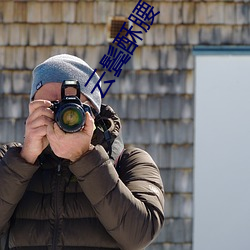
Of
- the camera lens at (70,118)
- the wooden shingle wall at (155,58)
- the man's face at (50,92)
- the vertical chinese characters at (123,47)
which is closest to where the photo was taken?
the camera lens at (70,118)

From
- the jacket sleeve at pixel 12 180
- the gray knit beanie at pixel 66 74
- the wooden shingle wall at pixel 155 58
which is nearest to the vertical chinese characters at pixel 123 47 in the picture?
the gray knit beanie at pixel 66 74

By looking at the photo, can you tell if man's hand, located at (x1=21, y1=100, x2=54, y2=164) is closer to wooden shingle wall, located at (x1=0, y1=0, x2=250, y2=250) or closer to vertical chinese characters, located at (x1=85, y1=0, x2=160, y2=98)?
vertical chinese characters, located at (x1=85, y1=0, x2=160, y2=98)

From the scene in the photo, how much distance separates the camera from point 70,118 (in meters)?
1.64

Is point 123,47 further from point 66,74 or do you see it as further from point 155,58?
point 155,58

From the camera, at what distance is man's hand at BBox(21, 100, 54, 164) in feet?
5.52

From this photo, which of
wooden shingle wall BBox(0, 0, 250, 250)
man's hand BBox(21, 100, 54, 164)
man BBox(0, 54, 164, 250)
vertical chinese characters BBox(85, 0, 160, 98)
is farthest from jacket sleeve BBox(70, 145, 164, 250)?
wooden shingle wall BBox(0, 0, 250, 250)

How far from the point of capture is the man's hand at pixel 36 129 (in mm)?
1682

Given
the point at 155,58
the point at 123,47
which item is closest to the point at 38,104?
the point at 123,47

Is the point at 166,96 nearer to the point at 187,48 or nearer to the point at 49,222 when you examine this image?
the point at 187,48

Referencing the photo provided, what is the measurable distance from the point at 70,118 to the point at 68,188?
21cm

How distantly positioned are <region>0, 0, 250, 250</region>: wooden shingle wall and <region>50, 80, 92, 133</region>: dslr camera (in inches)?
159

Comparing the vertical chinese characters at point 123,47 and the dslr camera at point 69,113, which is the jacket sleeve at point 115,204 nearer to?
the dslr camera at point 69,113

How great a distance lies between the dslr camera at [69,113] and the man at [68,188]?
0.04ft

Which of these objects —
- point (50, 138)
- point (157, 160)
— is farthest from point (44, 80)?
point (157, 160)
